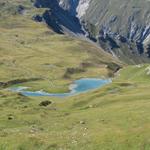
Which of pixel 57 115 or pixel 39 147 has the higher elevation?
pixel 39 147

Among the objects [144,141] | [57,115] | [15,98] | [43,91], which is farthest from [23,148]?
[43,91]

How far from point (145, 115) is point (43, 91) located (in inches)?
5326

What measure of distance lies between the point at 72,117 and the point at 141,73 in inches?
4567

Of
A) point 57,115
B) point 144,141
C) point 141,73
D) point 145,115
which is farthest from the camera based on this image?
point 141,73

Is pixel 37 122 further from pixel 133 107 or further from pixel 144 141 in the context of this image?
pixel 144 141

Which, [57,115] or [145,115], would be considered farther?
[57,115]

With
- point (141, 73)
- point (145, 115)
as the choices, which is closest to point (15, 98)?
point (145, 115)

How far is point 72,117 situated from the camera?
263 feet

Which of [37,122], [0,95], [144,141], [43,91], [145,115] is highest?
[144,141]

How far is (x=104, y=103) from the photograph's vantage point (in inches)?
3875

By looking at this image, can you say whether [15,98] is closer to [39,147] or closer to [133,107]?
[133,107]

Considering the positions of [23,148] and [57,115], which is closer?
[23,148]

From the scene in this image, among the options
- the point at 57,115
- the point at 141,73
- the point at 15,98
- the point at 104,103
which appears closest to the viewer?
the point at 57,115

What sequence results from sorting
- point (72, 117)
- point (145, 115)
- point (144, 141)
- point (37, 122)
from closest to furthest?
1. point (144, 141)
2. point (145, 115)
3. point (37, 122)
4. point (72, 117)
